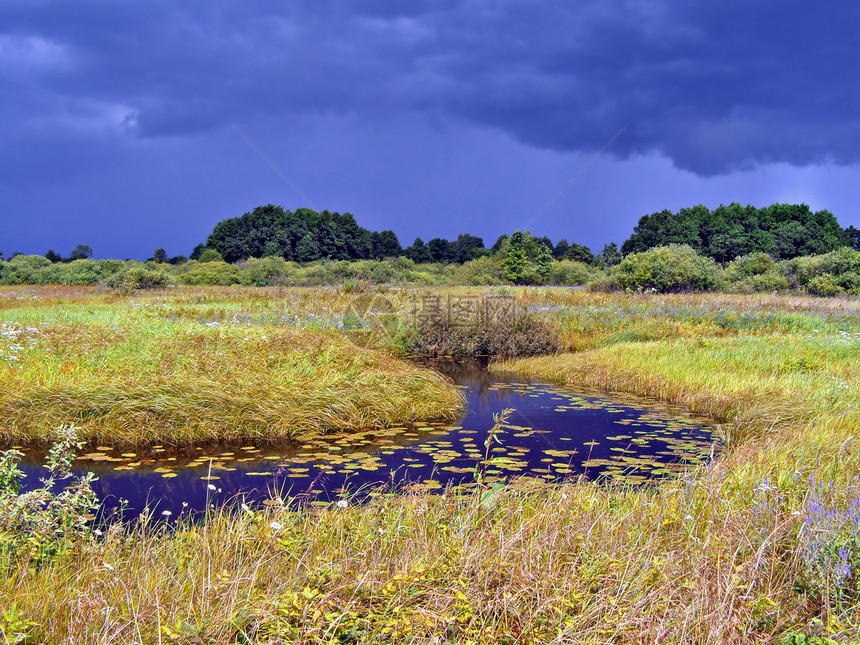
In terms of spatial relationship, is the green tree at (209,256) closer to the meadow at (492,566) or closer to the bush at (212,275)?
the bush at (212,275)

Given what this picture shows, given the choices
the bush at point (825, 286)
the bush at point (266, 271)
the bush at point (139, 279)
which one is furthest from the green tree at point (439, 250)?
the bush at point (825, 286)

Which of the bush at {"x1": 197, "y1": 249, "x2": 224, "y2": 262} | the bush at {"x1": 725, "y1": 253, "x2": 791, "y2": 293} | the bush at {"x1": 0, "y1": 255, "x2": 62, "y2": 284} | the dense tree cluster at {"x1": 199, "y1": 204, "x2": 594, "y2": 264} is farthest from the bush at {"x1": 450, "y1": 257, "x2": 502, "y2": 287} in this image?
the bush at {"x1": 0, "y1": 255, "x2": 62, "y2": 284}

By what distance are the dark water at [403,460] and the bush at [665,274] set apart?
852 inches

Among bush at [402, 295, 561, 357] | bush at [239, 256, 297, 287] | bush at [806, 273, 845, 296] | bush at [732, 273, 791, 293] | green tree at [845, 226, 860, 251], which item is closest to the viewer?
bush at [402, 295, 561, 357]

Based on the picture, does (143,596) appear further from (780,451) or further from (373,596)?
(780,451)

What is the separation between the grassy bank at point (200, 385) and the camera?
24.8 feet

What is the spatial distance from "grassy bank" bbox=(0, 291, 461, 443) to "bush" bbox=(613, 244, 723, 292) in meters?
21.2

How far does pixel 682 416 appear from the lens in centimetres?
902

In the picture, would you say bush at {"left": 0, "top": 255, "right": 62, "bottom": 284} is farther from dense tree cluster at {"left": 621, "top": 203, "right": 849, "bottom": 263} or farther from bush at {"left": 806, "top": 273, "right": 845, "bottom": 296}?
dense tree cluster at {"left": 621, "top": 203, "right": 849, "bottom": 263}

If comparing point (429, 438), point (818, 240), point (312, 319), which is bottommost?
point (429, 438)

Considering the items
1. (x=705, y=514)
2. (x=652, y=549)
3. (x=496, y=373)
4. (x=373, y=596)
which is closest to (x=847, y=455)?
(x=705, y=514)

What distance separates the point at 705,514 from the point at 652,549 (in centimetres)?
91

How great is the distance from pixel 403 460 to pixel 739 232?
197 feet

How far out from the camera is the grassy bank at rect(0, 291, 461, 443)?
7574 millimetres
